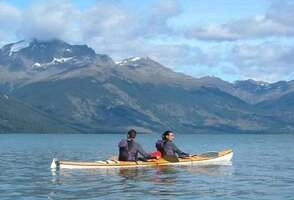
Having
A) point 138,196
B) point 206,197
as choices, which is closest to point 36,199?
point 138,196

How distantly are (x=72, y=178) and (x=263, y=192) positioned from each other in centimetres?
1575

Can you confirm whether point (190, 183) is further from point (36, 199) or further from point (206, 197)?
point (36, 199)

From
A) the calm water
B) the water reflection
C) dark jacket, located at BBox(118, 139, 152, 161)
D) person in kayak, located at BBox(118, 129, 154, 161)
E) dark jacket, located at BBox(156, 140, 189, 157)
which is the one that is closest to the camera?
the calm water

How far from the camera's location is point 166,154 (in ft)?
193

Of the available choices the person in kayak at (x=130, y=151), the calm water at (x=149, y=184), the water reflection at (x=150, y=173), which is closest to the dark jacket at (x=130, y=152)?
the person in kayak at (x=130, y=151)

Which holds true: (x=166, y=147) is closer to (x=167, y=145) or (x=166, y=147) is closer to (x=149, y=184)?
(x=167, y=145)

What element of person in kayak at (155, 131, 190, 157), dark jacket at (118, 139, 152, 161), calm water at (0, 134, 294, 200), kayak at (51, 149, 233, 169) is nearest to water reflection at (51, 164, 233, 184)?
calm water at (0, 134, 294, 200)

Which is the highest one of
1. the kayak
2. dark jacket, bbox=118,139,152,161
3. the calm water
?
dark jacket, bbox=118,139,152,161

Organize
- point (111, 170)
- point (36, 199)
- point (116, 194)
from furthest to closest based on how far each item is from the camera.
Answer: point (111, 170) → point (116, 194) → point (36, 199)

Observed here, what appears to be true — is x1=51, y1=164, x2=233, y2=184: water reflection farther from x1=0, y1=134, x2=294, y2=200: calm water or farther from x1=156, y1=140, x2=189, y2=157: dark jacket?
x1=156, y1=140, x2=189, y2=157: dark jacket

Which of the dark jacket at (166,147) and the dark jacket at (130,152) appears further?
the dark jacket at (166,147)

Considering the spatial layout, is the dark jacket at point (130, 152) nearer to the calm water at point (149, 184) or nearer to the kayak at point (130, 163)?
the kayak at point (130, 163)

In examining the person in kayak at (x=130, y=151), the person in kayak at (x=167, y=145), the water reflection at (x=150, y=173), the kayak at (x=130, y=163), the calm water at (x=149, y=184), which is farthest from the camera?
the person in kayak at (x=167, y=145)

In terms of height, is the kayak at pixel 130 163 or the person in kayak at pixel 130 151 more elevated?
the person in kayak at pixel 130 151
